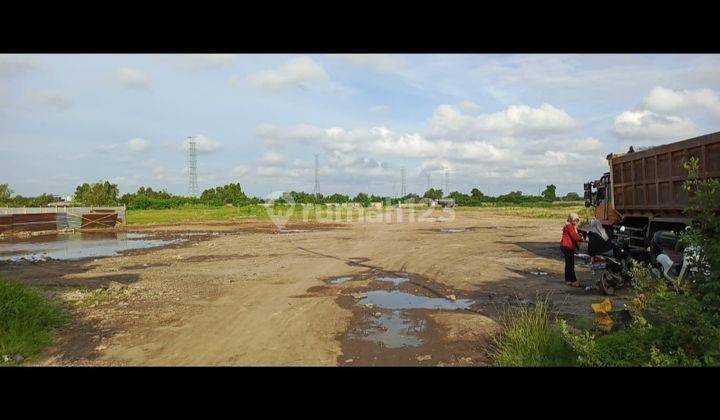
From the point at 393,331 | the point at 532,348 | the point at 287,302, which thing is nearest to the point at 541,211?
the point at 287,302

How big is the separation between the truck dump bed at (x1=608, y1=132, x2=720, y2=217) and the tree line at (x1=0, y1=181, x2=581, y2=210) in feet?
210

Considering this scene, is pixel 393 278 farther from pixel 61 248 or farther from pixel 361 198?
pixel 361 198

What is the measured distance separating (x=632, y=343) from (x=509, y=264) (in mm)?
9859

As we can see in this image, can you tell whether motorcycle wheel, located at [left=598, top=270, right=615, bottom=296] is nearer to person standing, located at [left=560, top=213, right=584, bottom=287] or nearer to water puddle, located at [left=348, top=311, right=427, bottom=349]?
person standing, located at [left=560, top=213, right=584, bottom=287]

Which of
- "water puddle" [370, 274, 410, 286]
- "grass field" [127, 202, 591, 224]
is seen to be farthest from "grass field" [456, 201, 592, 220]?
"water puddle" [370, 274, 410, 286]

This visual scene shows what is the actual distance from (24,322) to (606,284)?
10169 millimetres

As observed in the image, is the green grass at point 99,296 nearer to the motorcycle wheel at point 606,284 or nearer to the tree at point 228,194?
the motorcycle wheel at point 606,284

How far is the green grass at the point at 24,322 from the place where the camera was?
6.55m

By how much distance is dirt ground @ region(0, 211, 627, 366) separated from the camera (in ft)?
21.3

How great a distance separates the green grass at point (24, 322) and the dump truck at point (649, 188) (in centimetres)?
1090
